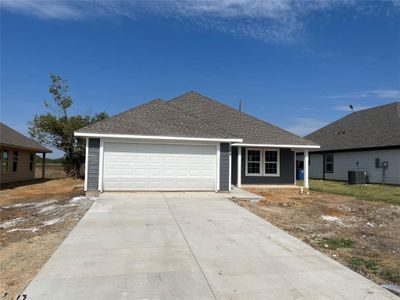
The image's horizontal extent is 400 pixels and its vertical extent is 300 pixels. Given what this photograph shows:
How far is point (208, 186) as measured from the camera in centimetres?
1603

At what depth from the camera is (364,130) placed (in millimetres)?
27250

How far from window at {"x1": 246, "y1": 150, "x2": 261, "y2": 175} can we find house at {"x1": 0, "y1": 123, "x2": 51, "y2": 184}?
13462mm

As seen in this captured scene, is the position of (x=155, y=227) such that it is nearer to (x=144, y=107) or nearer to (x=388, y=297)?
(x=388, y=297)

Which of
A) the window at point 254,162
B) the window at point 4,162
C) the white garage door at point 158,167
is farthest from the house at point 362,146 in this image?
the window at point 4,162

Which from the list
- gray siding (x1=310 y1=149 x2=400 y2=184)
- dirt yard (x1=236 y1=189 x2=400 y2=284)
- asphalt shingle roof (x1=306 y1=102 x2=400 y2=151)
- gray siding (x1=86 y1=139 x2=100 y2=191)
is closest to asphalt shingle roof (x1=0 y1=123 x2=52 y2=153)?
gray siding (x1=86 y1=139 x2=100 y2=191)

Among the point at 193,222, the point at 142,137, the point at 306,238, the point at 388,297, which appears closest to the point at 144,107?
the point at 142,137

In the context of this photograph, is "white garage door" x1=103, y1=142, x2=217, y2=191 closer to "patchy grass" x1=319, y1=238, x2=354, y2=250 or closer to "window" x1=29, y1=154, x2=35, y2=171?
"patchy grass" x1=319, y1=238, x2=354, y2=250

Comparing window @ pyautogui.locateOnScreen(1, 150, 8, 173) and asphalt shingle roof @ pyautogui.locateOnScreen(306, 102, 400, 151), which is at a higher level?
asphalt shingle roof @ pyautogui.locateOnScreen(306, 102, 400, 151)

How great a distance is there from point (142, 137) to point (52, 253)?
341 inches

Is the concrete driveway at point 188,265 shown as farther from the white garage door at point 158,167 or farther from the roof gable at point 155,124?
the roof gable at point 155,124

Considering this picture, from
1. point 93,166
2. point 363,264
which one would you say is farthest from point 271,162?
point 363,264

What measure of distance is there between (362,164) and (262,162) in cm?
910

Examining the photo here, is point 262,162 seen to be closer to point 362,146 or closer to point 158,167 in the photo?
point 158,167

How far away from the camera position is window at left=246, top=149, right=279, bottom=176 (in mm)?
20250
